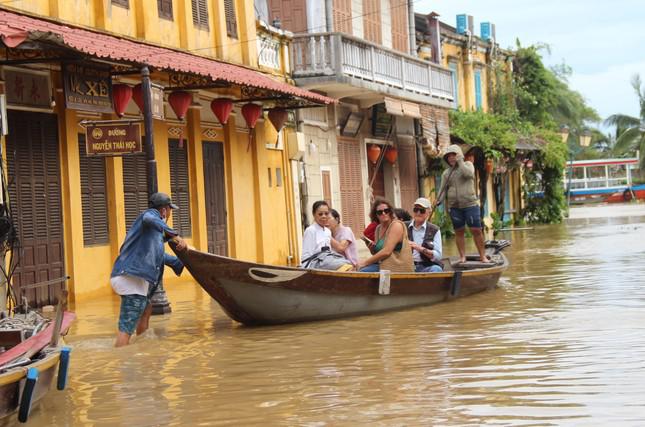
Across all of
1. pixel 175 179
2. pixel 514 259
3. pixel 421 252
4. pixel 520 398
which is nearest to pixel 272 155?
pixel 175 179

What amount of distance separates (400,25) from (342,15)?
474 centimetres

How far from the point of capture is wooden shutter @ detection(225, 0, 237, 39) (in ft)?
67.2

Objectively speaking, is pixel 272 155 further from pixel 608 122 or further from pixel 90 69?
pixel 608 122

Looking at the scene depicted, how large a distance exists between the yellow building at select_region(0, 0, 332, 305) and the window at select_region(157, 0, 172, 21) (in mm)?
35

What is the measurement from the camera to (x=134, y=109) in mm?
16953

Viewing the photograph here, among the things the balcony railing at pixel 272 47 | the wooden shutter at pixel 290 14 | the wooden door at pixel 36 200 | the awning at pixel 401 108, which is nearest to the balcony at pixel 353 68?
the awning at pixel 401 108

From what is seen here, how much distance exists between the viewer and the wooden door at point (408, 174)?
96.9ft

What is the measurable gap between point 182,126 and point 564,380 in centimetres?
1199

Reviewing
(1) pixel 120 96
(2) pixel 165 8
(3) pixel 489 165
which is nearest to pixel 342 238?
(1) pixel 120 96

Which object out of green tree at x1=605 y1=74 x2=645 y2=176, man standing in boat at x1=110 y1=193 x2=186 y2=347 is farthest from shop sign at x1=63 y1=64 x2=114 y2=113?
green tree at x1=605 y1=74 x2=645 y2=176

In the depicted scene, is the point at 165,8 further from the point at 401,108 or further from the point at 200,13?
the point at 401,108

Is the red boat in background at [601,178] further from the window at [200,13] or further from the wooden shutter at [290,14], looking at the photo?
the window at [200,13]

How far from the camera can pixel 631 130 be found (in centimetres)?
6406

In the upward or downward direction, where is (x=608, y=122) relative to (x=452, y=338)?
upward
